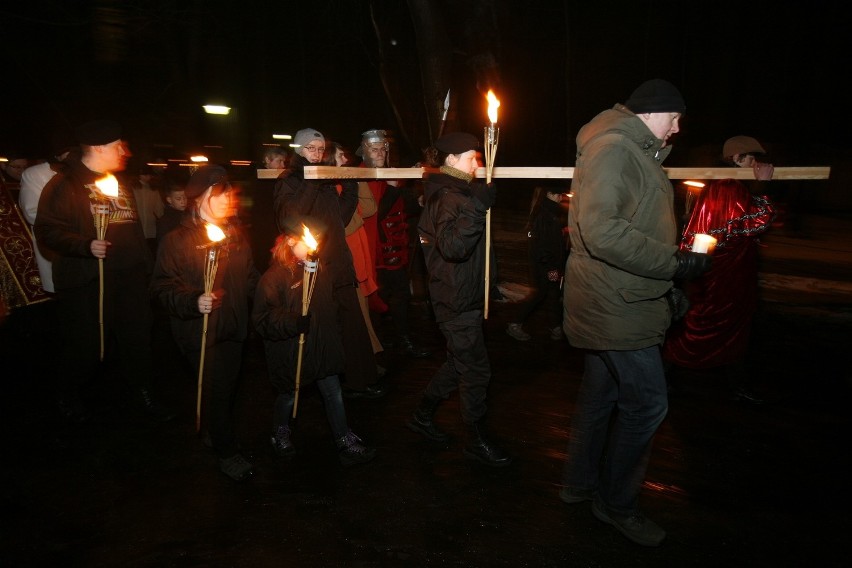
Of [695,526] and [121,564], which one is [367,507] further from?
[695,526]

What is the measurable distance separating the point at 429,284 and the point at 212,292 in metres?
1.42

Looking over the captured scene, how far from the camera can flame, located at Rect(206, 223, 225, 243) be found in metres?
3.45

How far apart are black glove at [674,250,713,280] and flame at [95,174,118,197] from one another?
13.4ft

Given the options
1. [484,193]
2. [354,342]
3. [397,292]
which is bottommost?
[354,342]

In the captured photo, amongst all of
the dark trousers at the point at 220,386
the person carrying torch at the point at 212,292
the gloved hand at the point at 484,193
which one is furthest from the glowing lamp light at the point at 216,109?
the gloved hand at the point at 484,193

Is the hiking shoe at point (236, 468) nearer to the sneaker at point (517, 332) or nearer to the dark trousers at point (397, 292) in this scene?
the dark trousers at point (397, 292)

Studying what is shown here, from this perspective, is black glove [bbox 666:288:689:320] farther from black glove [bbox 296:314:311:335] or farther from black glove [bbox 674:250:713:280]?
black glove [bbox 296:314:311:335]

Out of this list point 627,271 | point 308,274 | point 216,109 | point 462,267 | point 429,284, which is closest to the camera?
point 627,271

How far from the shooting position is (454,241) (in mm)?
3498

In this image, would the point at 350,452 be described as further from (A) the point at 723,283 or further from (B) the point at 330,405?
(A) the point at 723,283

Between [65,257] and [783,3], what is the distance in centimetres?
1817

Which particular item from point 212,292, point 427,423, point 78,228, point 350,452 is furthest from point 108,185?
point 427,423

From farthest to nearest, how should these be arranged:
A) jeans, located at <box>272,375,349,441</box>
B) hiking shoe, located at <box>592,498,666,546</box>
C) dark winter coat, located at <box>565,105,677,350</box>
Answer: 1. jeans, located at <box>272,375,349,441</box>
2. hiking shoe, located at <box>592,498,666,546</box>
3. dark winter coat, located at <box>565,105,677,350</box>

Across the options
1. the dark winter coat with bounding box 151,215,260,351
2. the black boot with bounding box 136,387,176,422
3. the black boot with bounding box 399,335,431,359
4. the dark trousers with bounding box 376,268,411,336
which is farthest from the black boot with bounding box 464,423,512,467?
the black boot with bounding box 136,387,176,422
